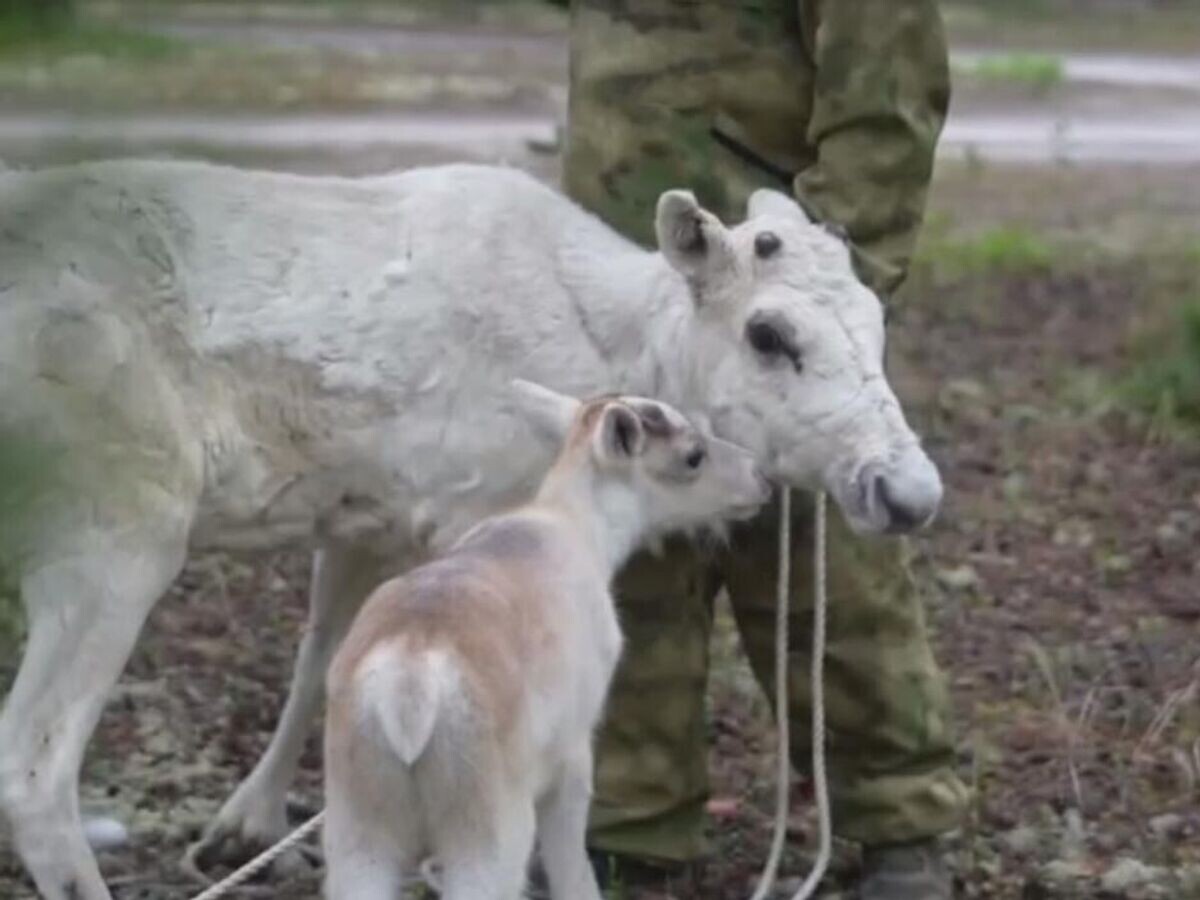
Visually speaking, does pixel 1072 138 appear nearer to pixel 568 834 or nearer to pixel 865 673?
pixel 865 673

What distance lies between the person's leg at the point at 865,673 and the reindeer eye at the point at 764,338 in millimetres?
466

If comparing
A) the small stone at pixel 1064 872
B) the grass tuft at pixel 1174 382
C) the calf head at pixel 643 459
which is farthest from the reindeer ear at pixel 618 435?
the grass tuft at pixel 1174 382

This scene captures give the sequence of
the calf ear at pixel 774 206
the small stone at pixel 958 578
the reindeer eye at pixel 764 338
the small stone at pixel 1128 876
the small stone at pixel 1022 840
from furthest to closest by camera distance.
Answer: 1. the small stone at pixel 958 578
2. the small stone at pixel 1022 840
3. the small stone at pixel 1128 876
4. the calf ear at pixel 774 206
5. the reindeer eye at pixel 764 338

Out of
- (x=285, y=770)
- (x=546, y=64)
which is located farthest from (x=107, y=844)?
(x=546, y=64)

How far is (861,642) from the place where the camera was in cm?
499

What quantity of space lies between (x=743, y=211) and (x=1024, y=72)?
62.6ft

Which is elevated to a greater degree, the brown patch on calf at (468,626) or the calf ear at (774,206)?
the calf ear at (774,206)

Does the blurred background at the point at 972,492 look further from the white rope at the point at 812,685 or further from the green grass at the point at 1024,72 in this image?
the green grass at the point at 1024,72

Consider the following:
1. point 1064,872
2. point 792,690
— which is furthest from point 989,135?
point 792,690

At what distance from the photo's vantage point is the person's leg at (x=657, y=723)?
5.06 m

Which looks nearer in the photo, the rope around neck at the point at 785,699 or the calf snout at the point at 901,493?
the calf snout at the point at 901,493

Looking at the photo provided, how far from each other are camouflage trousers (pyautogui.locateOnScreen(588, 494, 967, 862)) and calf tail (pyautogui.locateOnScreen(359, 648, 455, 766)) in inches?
51.4

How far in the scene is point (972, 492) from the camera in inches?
344

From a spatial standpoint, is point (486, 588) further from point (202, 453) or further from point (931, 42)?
point (931, 42)
